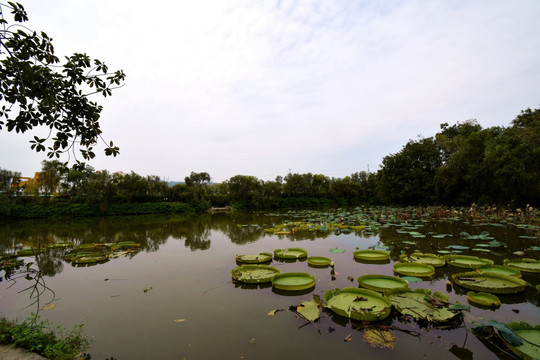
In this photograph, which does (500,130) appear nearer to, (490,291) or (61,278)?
(490,291)

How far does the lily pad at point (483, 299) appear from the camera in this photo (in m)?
4.42

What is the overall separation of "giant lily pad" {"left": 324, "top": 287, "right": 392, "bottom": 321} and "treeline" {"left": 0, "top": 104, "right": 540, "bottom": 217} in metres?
18.4

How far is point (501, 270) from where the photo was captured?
589 centimetres

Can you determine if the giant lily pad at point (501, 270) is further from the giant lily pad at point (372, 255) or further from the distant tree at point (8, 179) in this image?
the distant tree at point (8, 179)

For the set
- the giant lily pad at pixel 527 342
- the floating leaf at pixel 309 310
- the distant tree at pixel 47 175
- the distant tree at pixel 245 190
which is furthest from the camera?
the distant tree at pixel 245 190

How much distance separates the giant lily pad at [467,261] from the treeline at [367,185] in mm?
14787

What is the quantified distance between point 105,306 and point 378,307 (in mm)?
5175

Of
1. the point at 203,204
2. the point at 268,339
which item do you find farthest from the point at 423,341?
the point at 203,204

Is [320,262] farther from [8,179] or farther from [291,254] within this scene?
[8,179]

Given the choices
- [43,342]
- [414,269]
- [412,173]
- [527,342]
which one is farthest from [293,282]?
[412,173]

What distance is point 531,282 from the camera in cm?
553

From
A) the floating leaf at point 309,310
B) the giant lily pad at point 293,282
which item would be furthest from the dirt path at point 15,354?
the giant lily pad at point 293,282

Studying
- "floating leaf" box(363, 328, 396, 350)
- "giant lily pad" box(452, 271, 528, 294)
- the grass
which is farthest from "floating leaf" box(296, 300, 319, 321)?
the grass

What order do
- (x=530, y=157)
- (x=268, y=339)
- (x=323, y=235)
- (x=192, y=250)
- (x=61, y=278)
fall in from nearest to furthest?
(x=268, y=339)
(x=61, y=278)
(x=192, y=250)
(x=323, y=235)
(x=530, y=157)
